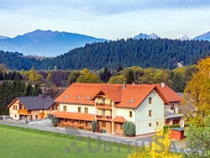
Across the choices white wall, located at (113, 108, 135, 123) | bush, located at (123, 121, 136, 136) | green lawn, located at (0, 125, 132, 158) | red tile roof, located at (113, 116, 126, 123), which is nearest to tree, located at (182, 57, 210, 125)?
green lawn, located at (0, 125, 132, 158)

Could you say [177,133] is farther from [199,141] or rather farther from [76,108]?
[199,141]

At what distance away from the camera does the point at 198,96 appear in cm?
3209

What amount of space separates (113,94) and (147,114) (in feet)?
14.7

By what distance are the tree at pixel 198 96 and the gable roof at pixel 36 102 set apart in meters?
27.2

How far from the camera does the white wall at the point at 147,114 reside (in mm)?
41000

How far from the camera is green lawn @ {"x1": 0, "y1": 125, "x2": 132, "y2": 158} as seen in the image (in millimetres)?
29172

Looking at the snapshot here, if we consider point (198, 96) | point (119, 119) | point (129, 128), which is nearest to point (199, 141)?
point (198, 96)

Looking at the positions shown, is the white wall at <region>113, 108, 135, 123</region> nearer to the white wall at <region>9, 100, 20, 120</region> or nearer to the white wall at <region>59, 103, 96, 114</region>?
the white wall at <region>59, 103, 96, 114</region>

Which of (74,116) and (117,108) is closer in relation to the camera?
(117,108)

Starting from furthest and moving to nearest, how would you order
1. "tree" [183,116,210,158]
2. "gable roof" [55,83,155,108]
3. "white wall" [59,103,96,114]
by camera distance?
"white wall" [59,103,96,114]
"gable roof" [55,83,155,108]
"tree" [183,116,210,158]

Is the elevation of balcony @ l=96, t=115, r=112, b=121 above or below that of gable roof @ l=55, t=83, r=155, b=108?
below

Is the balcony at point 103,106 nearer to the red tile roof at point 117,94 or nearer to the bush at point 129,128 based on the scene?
the red tile roof at point 117,94

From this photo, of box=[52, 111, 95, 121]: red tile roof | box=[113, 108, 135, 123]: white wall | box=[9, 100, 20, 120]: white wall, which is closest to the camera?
box=[113, 108, 135, 123]: white wall

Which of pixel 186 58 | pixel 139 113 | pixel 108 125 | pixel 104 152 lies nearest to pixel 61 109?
pixel 108 125
